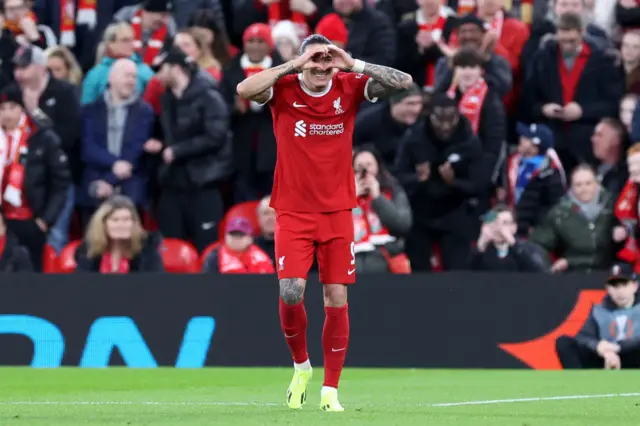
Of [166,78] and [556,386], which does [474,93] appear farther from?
[556,386]

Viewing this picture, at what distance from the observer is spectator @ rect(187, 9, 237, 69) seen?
54.2ft

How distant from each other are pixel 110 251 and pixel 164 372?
1914 mm

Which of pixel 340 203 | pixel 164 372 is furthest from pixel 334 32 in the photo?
pixel 340 203

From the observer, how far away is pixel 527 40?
16.6m

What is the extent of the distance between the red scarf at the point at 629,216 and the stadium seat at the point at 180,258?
182 inches

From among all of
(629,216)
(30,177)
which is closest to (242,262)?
(30,177)

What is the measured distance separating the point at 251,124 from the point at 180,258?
1807mm

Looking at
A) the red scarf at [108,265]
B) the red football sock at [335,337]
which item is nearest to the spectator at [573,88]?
the red scarf at [108,265]

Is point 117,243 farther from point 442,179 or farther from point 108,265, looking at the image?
point 442,179

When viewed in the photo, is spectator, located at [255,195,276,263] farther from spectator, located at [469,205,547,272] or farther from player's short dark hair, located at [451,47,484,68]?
player's short dark hair, located at [451,47,484,68]

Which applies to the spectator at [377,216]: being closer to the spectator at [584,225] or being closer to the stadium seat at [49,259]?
the spectator at [584,225]

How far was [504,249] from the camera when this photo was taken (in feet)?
49.4

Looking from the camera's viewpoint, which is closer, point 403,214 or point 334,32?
point 403,214

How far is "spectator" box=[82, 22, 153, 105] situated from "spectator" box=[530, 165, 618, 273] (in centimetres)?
506
